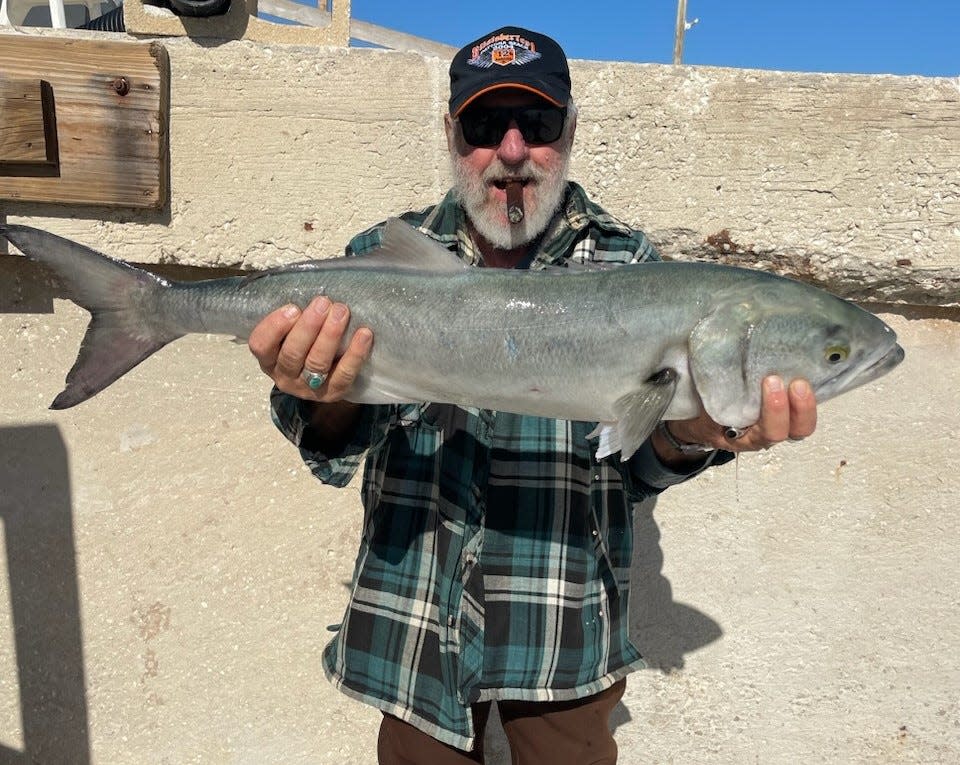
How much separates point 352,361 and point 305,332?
0.14m

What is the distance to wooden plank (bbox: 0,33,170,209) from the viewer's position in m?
2.90

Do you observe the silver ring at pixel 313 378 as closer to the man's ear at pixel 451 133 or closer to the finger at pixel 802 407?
the man's ear at pixel 451 133

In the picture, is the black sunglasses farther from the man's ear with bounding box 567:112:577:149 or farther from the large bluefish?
the large bluefish

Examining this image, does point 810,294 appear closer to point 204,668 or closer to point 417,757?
point 417,757

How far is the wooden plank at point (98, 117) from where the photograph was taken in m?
2.90

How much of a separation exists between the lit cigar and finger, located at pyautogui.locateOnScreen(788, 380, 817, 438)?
1043 mm

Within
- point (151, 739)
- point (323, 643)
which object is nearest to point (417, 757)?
point (323, 643)

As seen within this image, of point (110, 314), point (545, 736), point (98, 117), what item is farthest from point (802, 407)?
point (98, 117)

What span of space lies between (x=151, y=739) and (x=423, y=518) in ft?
6.61

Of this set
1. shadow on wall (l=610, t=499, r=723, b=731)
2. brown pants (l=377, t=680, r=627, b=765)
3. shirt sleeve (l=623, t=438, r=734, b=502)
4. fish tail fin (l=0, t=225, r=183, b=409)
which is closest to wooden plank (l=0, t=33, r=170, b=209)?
fish tail fin (l=0, t=225, r=183, b=409)

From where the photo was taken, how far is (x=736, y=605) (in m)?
3.46

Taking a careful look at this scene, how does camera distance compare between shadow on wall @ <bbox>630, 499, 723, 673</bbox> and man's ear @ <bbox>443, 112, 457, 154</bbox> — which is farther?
shadow on wall @ <bbox>630, 499, 723, 673</bbox>

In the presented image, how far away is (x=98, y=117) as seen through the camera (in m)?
2.95

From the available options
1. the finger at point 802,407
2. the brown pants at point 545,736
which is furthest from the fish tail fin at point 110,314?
the finger at point 802,407
